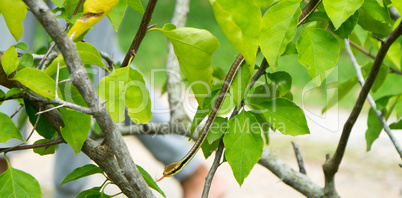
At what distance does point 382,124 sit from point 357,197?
2.14 meters

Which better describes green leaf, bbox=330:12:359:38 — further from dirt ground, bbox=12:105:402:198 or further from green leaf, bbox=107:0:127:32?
dirt ground, bbox=12:105:402:198

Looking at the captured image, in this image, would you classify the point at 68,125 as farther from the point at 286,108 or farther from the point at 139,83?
the point at 286,108

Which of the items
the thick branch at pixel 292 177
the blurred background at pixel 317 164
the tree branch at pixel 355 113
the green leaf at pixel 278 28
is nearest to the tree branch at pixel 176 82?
the thick branch at pixel 292 177

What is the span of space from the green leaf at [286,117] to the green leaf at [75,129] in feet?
0.70

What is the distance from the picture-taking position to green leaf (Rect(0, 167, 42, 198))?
21.2 inches

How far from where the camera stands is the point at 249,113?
1.87 feet

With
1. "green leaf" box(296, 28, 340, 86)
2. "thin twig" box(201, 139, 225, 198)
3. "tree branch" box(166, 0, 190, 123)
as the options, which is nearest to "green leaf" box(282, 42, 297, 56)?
"green leaf" box(296, 28, 340, 86)

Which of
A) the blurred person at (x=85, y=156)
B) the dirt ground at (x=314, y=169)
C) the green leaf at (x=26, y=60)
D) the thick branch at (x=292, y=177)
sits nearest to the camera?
the green leaf at (x=26, y=60)

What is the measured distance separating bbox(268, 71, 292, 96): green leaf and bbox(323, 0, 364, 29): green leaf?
6.0 inches

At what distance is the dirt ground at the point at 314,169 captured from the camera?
2.89 m

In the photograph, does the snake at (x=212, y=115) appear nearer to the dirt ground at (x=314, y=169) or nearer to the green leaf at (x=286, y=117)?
the green leaf at (x=286, y=117)

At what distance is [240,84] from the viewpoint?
567 mm

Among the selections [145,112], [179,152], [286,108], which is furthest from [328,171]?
[179,152]

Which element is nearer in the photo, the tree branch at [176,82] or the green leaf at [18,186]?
the green leaf at [18,186]
